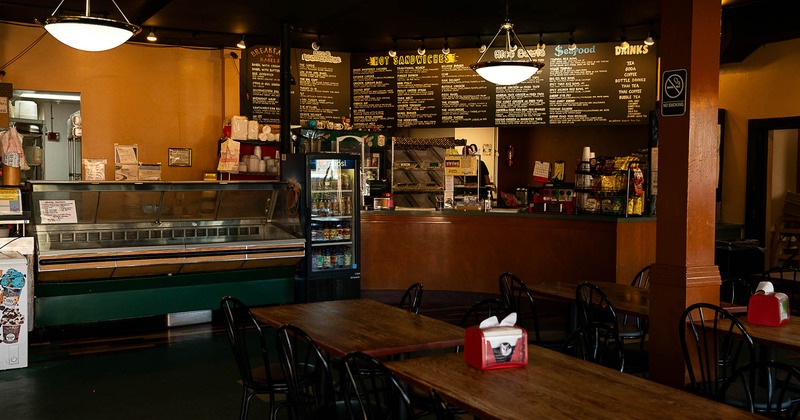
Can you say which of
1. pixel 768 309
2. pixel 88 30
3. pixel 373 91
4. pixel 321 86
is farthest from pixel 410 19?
pixel 768 309

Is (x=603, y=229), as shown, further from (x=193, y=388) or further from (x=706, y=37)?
(x=193, y=388)

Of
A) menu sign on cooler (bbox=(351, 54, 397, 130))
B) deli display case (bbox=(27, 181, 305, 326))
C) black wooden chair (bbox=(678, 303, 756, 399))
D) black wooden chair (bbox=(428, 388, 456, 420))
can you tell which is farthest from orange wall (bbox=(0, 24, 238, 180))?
black wooden chair (bbox=(428, 388, 456, 420))

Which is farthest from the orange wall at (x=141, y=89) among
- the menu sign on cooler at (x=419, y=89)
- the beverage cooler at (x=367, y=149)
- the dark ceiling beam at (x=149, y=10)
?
the menu sign on cooler at (x=419, y=89)

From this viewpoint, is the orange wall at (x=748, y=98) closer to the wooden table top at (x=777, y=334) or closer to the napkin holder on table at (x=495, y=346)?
the wooden table top at (x=777, y=334)

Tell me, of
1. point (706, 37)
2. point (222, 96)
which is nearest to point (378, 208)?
point (222, 96)

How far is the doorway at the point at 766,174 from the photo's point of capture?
9.81 metres

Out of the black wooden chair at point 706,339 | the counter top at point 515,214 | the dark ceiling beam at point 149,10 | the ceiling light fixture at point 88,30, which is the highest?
the dark ceiling beam at point 149,10

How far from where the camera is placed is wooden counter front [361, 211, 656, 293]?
779 cm

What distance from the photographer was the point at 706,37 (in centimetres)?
415

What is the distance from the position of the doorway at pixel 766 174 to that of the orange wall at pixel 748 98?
111 mm

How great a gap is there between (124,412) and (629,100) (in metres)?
6.88

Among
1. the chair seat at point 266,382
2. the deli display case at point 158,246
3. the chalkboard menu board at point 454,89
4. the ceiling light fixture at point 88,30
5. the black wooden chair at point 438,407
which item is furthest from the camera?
the chalkboard menu board at point 454,89

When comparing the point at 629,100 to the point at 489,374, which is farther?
the point at 629,100

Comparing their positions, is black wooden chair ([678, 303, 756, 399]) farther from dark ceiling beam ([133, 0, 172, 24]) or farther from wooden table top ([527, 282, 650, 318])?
dark ceiling beam ([133, 0, 172, 24])
